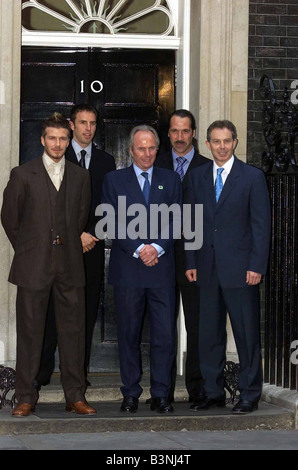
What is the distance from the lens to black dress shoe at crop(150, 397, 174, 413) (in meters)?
8.50

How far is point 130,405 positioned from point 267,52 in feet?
11.4

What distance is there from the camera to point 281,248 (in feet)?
29.8

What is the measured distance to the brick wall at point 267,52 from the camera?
9914 mm

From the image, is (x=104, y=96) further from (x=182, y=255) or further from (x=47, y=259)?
(x=47, y=259)

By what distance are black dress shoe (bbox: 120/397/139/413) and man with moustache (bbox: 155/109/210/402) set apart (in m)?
0.47

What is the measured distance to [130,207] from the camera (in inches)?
335

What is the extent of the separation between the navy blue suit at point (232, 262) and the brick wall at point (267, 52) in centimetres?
136

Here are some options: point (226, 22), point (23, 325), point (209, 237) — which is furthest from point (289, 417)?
point (226, 22)

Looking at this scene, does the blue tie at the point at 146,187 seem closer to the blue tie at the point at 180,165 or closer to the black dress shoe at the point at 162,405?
the blue tie at the point at 180,165

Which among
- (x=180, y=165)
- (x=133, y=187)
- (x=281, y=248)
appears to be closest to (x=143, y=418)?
(x=133, y=187)

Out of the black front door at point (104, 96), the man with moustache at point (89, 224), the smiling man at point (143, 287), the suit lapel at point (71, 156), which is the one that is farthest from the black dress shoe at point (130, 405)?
the suit lapel at point (71, 156)

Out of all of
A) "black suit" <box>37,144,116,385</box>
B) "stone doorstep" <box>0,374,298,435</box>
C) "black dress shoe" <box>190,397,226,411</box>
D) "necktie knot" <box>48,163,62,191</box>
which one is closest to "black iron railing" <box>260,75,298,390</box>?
"stone doorstep" <box>0,374,298,435</box>

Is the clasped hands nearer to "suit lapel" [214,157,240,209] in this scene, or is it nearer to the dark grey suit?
the dark grey suit

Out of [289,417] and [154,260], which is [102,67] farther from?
[289,417]
